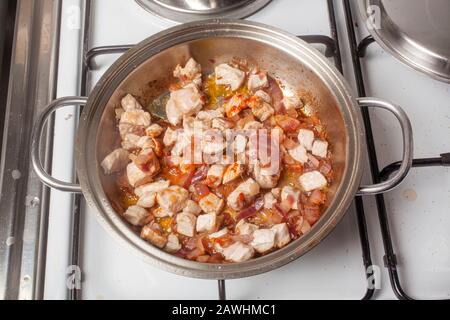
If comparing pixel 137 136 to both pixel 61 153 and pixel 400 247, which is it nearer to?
pixel 61 153

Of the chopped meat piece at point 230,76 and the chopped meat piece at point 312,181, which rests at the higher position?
the chopped meat piece at point 230,76

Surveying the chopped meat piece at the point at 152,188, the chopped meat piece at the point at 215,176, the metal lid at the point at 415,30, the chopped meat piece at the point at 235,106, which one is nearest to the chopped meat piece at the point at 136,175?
the chopped meat piece at the point at 152,188

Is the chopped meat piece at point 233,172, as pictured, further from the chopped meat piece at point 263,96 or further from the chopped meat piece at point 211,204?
the chopped meat piece at point 263,96

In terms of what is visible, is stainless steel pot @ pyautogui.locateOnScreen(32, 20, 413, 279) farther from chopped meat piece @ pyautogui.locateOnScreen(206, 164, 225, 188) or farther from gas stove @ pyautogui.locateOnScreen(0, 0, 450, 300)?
chopped meat piece @ pyautogui.locateOnScreen(206, 164, 225, 188)

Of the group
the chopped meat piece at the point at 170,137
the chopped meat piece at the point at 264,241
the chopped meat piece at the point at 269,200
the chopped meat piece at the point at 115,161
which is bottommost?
the chopped meat piece at the point at 264,241

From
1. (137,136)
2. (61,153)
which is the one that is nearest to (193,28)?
(137,136)

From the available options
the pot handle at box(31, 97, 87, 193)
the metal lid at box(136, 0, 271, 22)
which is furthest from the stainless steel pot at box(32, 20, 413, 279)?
the metal lid at box(136, 0, 271, 22)

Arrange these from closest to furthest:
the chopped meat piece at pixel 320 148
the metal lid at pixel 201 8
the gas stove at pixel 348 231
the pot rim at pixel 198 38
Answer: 1. the pot rim at pixel 198 38
2. the gas stove at pixel 348 231
3. the chopped meat piece at pixel 320 148
4. the metal lid at pixel 201 8

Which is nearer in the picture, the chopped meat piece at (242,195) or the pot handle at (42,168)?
the pot handle at (42,168)
